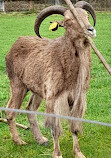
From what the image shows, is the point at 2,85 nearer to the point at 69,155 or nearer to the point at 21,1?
the point at 69,155

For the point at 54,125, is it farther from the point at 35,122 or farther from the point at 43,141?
the point at 35,122

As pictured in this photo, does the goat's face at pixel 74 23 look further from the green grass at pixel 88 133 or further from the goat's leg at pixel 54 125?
the green grass at pixel 88 133

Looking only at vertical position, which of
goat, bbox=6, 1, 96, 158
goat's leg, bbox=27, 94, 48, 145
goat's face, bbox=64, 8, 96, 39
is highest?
goat's face, bbox=64, 8, 96, 39

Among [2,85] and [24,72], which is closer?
[24,72]

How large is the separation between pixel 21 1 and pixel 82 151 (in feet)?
105

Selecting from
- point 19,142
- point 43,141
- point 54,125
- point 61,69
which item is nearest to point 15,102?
point 19,142

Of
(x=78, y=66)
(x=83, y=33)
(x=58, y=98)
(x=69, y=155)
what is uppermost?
(x=83, y=33)

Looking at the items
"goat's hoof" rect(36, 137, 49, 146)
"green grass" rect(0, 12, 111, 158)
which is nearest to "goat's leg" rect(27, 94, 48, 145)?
"goat's hoof" rect(36, 137, 49, 146)

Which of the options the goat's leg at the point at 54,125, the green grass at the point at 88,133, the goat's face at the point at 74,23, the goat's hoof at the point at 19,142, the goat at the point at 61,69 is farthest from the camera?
the goat's hoof at the point at 19,142

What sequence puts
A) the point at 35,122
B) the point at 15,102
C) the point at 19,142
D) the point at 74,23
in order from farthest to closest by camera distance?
the point at 35,122 → the point at 15,102 → the point at 19,142 → the point at 74,23

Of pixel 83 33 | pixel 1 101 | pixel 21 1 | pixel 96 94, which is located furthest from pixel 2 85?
pixel 21 1

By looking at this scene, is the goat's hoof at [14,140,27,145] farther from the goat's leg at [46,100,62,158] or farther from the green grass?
the goat's leg at [46,100,62,158]

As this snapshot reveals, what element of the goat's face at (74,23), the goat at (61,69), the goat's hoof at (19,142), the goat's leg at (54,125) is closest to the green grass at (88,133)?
the goat's hoof at (19,142)

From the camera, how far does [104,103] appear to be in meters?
8.13
